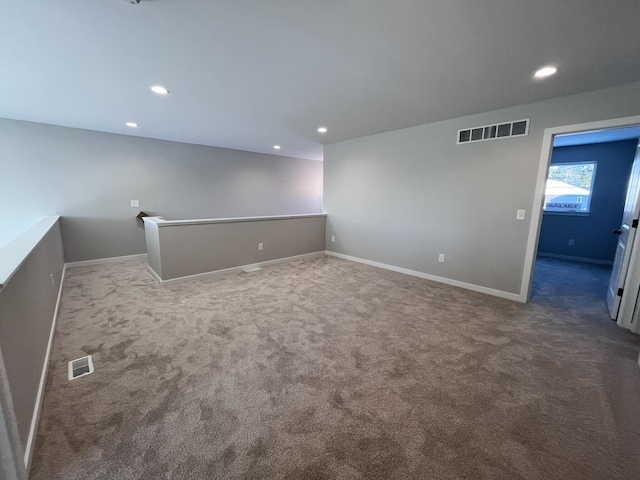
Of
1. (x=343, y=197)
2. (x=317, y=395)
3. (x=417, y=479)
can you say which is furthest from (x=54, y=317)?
(x=343, y=197)

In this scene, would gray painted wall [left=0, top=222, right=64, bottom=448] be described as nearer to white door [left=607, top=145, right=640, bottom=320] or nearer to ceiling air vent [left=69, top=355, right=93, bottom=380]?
ceiling air vent [left=69, top=355, right=93, bottom=380]

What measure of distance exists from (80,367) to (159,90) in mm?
2898

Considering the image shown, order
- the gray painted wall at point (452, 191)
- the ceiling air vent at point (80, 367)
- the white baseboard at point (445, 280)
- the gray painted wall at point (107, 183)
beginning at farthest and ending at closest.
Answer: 1. the gray painted wall at point (107, 183)
2. the white baseboard at point (445, 280)
3. the gray painted wall at point (452, 191)
4. the ceiling air vent at point (80, 367)

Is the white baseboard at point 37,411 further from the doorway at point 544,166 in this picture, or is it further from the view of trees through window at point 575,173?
the view of trees through window at point 575,173

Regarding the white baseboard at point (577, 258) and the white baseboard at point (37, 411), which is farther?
the white baseboard at point (577, 258)

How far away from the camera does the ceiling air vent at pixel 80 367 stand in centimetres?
188

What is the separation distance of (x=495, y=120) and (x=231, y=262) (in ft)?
15.1

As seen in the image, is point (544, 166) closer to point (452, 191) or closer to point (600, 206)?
point (452, 191)

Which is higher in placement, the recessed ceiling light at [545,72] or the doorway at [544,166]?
the recessed ceiling light at [545,72]

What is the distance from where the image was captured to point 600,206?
5.23 m

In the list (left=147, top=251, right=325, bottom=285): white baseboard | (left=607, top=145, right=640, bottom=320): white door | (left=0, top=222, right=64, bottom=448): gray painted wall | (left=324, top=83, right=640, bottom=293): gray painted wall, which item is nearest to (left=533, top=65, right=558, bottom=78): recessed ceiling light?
(left=324, top=83, right=640, bottom=293): gray painted wall

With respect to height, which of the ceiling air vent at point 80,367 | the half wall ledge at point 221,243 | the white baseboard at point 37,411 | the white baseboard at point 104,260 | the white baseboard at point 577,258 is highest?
the half wall ledge at point 221,243

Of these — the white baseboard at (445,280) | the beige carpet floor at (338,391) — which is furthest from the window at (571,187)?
the beige carpet floor at (338,391)

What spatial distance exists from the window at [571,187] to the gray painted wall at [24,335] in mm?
7875
